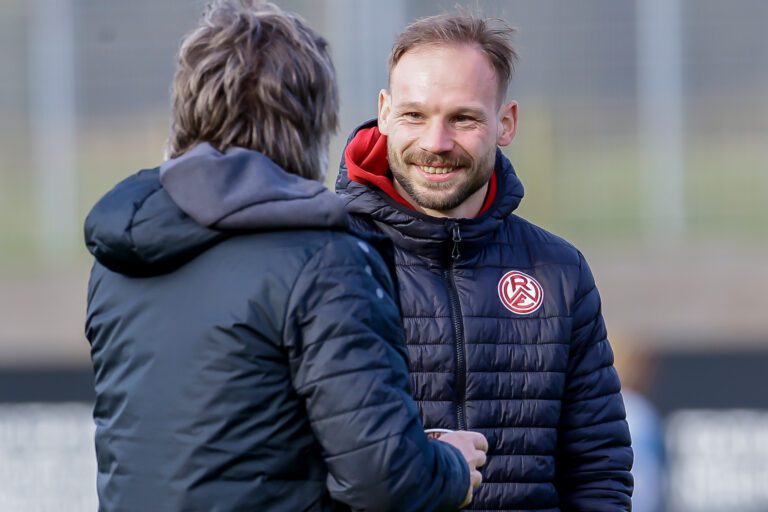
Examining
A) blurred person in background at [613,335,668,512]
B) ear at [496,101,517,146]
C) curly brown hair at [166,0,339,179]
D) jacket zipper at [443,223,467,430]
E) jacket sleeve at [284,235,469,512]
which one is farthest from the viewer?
blurred person in background at [613,335,668,512]

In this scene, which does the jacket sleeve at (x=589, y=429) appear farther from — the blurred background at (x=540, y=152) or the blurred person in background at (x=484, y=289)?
the blurred background at (x=540, y=152)

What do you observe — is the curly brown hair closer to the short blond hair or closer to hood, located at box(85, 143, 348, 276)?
hood, located at box(85, 143, 348, 276)

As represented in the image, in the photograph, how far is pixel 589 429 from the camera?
9.23ft

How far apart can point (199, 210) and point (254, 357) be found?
23cm

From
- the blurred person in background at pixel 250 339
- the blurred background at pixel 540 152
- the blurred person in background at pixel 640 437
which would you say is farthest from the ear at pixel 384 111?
the blurred background at pixel 540 152

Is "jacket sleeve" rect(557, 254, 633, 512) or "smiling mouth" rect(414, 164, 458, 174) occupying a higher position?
"smiling mouth" rect(414, 164, 458, 174)

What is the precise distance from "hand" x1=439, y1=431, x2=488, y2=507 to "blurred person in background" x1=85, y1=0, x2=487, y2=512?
0.20ft

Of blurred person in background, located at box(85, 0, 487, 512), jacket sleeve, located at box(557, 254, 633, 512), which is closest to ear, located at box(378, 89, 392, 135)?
jacket sleeve, located at box(557, 254, 633, 512)

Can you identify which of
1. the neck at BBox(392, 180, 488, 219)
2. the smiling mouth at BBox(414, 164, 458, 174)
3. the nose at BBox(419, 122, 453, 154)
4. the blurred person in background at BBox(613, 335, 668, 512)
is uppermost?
the nose at BBox(419, 122, 453, 154)

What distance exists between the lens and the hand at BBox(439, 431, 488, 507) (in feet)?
7.41

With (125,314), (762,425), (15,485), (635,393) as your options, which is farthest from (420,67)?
(15,485)

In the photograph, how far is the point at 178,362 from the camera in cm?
210

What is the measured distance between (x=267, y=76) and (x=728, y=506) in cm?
580

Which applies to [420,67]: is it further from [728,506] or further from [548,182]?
[548,182]
